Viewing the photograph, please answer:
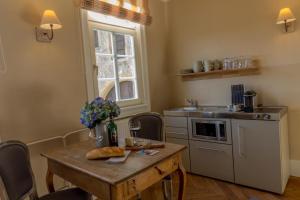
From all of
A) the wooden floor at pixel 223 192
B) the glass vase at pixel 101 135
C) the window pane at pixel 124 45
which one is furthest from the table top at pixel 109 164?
the window pane at pixel 124 45

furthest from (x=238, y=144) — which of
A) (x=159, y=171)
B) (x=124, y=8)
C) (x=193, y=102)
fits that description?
(x=124, y=8)

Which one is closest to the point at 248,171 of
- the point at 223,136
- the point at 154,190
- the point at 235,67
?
the point at 223,136

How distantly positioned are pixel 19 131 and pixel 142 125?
113cm

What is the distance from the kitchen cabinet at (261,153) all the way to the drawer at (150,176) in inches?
46.7

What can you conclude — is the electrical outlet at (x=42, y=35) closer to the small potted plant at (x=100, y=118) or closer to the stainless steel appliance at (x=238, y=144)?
the small potted plant at (x=100, y=118)

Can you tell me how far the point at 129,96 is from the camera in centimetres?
306

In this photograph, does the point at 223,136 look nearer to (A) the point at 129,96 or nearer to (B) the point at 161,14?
(A) the point at 129,96

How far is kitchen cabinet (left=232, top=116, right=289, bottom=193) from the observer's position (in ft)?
7.43

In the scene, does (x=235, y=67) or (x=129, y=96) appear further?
(x=129, y=96)

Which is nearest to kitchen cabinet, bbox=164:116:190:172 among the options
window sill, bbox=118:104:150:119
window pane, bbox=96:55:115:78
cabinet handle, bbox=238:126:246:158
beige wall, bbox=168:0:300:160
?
window sill, bbox=118:104:150:119

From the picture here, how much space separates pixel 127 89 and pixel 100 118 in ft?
4.56

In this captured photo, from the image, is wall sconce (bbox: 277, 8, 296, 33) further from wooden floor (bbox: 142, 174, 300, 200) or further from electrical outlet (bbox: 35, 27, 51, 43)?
electrical outlet (bbox: 35, 27, 51, 43)

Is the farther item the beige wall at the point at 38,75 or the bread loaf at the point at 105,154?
the beige wall at the point at 38,75

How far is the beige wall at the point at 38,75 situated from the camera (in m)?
1.85
